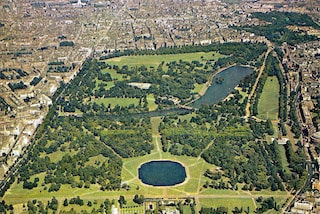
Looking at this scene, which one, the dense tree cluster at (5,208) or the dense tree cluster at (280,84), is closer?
the dense tree cluster at (5,208)

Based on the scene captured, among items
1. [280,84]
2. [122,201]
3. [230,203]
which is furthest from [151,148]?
[280,84]

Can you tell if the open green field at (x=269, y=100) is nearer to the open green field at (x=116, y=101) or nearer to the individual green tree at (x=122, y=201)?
the open green field at (x=116, y=101)

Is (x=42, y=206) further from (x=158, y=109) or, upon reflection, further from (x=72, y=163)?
(x=158, y=109)

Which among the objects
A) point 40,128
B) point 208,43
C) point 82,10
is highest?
point 82,10

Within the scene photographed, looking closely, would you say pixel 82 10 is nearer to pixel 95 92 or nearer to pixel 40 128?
pixel 95 92

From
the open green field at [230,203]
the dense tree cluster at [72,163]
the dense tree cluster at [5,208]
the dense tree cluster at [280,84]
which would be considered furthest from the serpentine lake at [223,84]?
the dense tree cluster at [5,208]

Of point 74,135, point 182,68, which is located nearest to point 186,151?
point 74,135
